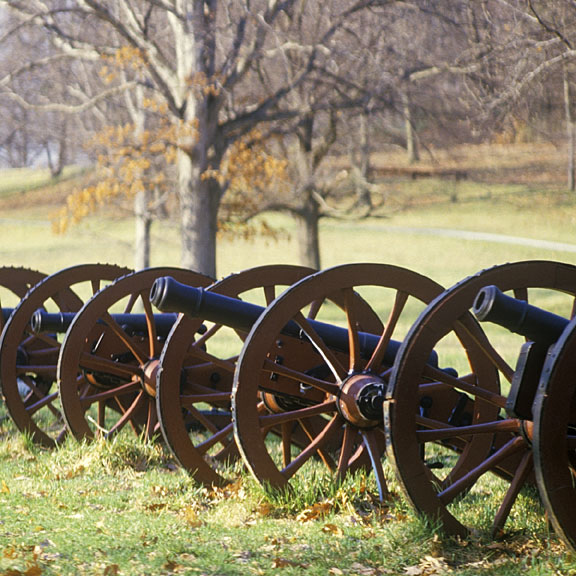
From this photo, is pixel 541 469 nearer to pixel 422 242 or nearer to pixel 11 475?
pixel 11 475

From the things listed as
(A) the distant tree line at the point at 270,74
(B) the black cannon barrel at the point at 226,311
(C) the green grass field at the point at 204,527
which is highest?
(A) the distant tree line at the point at 270,74

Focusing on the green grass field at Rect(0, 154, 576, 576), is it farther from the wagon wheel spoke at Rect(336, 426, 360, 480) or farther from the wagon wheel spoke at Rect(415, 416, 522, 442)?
the wagon wheel spoke at Rect(415, 416, 522, 442)

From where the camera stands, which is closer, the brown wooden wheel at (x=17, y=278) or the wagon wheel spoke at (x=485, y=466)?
the wagon wheel spoke at (x=485, y=466)

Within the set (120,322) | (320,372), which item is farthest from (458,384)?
(120,322)

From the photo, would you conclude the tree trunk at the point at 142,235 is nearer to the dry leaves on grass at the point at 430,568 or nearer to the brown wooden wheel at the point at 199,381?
the brown wooden wheel at the point at 199,381

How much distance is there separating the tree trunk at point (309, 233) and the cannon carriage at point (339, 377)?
45.8 ft

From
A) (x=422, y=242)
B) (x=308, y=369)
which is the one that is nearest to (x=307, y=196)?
(x=422, y=242)

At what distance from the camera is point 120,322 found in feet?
24.4

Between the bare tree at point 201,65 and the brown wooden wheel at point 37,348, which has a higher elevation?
the bare tree at point 201,65

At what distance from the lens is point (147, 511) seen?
579 centimetres

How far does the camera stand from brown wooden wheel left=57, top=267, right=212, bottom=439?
7.21 m

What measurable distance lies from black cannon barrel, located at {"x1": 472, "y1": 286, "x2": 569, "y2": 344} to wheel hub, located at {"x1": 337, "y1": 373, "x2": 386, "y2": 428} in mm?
1196

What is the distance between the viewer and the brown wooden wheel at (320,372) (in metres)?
5.57

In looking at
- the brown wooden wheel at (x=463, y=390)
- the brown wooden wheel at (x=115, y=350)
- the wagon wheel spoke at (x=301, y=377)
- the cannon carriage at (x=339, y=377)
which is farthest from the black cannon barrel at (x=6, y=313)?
the brown wooden wheel at (x=463, y=390)
